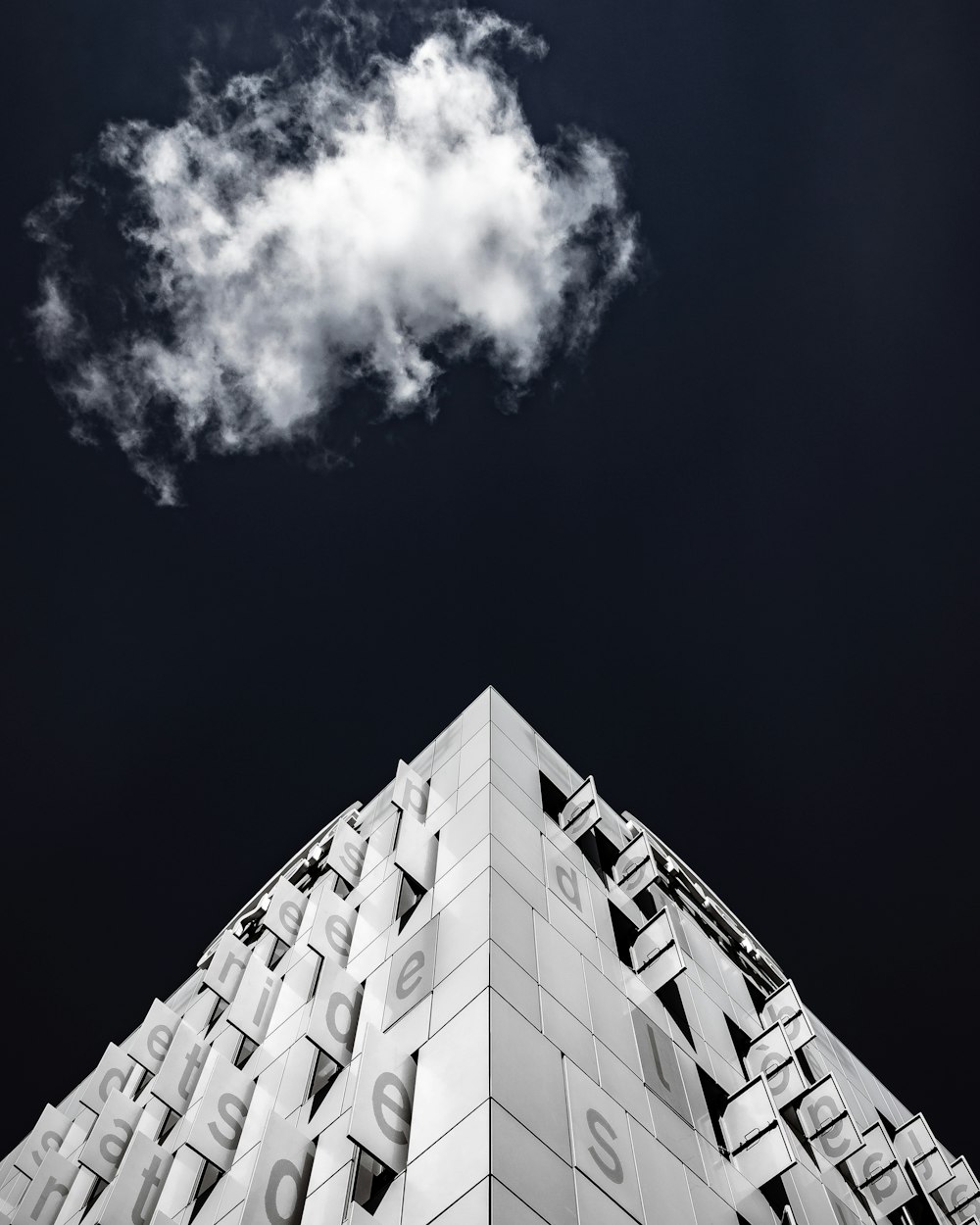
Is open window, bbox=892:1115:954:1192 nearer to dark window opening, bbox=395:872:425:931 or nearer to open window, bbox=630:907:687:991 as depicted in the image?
open window, bbox=630:907:687:991

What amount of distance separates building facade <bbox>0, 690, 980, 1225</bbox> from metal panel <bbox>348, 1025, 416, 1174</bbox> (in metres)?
0.04

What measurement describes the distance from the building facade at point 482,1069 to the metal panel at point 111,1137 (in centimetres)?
5

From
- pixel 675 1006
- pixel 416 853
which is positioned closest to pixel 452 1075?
pixel 416 853

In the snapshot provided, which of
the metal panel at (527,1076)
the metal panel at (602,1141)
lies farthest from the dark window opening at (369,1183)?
the metal panel at (602,1141)

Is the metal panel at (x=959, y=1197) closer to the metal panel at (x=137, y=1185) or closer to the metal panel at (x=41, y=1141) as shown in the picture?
the metal panel at (x=137, y=1185)

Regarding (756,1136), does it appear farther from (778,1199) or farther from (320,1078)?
(320,1078)

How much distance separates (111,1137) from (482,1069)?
12168 millimetres

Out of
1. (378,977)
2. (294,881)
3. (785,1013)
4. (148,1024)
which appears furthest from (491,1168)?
(294,881)

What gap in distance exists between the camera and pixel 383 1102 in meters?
12.0

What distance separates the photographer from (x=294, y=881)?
119 ft

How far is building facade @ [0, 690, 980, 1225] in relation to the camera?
1148cm

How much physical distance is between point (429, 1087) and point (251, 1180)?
316cm

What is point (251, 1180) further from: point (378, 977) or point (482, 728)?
point (482, 728)

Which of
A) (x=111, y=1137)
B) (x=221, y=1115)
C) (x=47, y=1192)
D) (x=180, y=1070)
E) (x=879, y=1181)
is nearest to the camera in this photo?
(x=221, y=1115)
